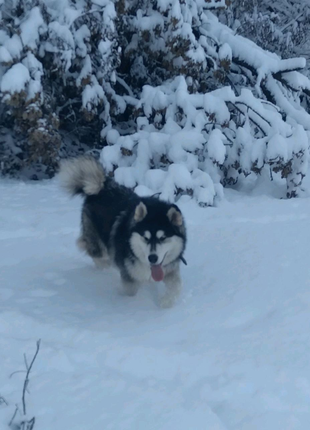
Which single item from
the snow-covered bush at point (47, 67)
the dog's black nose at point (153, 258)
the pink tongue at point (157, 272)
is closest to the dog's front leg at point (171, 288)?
the pink tongue at point (157, 272)

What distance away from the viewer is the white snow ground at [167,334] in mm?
2600

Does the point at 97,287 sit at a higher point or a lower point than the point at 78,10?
lower

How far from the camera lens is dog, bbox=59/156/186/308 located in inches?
169

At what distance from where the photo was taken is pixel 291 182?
306 inches

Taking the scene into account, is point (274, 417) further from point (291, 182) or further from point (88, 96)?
point (88, 96)

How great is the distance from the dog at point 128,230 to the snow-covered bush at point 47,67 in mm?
2580

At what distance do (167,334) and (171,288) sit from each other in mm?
731

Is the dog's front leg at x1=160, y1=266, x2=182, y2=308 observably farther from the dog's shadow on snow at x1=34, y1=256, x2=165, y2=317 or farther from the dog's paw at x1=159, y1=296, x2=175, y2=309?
the dog's shadow on snow at x1=34, y1=256, x2=165, y2=317

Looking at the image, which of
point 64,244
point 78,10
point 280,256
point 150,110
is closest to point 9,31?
point 78,10

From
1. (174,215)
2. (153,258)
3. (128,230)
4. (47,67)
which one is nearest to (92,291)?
(128,230)

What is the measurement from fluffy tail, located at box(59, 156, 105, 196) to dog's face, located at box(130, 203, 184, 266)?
936mm

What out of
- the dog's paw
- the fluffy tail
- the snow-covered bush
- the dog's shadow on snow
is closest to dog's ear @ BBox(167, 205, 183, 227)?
the dog's paw

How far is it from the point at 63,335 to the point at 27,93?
15.6 ft

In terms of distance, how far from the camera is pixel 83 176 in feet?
16.8
